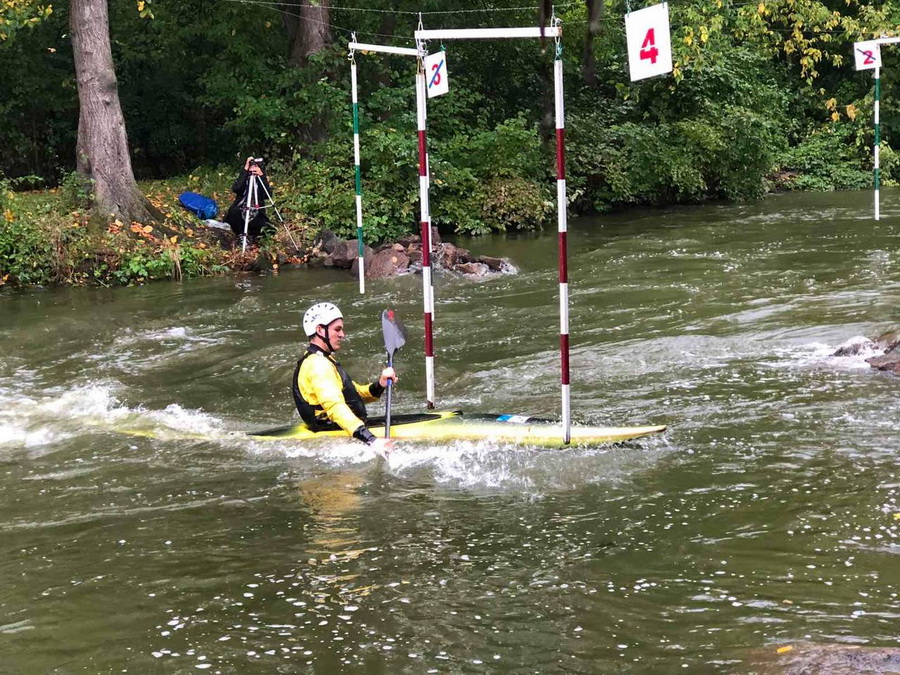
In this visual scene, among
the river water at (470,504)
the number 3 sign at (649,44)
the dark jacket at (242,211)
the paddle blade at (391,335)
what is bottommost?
the river water at (470,504)

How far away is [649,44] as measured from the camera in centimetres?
620

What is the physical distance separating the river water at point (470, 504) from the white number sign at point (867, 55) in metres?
5.43

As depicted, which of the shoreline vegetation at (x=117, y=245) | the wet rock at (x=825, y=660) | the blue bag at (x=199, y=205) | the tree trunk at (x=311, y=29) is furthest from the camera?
the tree trunk at (x=311, y=29)

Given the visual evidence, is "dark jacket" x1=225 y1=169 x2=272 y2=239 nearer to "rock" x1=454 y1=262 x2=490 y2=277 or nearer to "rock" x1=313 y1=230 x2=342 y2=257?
"rock" x1=313 y1=230 x2=342 y2=257

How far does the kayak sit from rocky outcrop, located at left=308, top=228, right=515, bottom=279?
7.11 m

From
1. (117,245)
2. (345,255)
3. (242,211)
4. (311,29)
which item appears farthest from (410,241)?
(311,29)

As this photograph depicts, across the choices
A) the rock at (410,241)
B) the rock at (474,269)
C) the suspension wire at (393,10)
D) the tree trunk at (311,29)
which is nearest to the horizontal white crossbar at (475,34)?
the rock at (474,269)

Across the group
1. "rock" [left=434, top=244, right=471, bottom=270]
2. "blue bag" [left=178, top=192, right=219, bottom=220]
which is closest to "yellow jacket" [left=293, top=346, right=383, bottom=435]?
"rock" [left=434, top=244, right=471, bottom=270]

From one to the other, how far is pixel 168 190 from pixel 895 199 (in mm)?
13744

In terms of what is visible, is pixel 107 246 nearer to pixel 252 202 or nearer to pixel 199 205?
pixel 252 202

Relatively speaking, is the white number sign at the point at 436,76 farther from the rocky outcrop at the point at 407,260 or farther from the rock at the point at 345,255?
the rock at the point at 345,255

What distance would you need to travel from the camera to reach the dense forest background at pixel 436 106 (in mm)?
16922

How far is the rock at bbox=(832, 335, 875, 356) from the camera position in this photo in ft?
25.3

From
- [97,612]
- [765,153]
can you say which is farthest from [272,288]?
[765,153]
